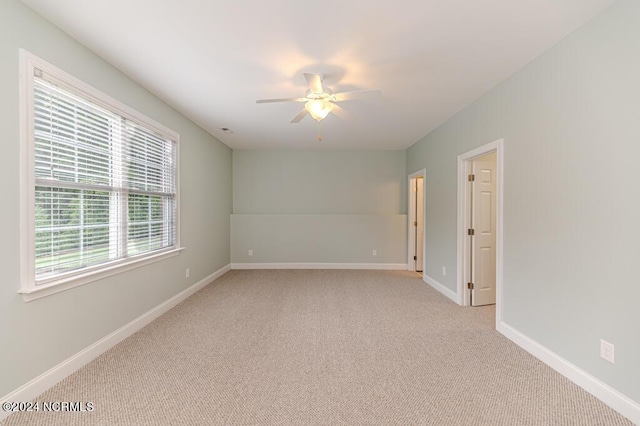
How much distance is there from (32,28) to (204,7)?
3.74ft

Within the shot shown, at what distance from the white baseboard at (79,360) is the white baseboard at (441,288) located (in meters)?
3.71

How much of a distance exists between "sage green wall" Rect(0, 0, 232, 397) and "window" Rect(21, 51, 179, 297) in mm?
64

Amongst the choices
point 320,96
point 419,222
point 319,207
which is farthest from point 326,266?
point 320,96

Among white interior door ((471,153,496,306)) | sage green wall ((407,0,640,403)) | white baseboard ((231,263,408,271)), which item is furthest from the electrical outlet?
white baseboard ((231,263,408,271))

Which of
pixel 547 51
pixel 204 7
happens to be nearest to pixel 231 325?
pixel 204 7

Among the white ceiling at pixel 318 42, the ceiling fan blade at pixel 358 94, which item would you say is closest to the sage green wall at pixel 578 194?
the white ceiling at pixel 318 42

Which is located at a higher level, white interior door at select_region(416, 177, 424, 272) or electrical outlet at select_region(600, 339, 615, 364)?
white interior door at select_region(416, 177, 424, 272)

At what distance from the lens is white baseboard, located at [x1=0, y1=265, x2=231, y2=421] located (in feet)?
5.66

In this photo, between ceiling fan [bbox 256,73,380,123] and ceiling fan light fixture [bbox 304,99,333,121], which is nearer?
ceiling fan [bbox 256,73,380,123]

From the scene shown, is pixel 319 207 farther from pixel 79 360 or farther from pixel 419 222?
pixel 79 360

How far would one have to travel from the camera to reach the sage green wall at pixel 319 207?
5926 millimetres

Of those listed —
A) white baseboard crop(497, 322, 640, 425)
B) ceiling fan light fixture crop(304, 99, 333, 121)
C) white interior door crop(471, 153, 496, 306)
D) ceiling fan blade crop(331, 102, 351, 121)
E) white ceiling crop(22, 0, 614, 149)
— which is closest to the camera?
white baseboard crop(497, 322, 640, 425)

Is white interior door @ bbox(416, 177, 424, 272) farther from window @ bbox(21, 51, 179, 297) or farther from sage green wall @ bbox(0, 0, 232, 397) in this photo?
window @ bbox(21, 51, 179, 297)

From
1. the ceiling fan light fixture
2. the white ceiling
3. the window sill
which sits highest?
the white ceiling
